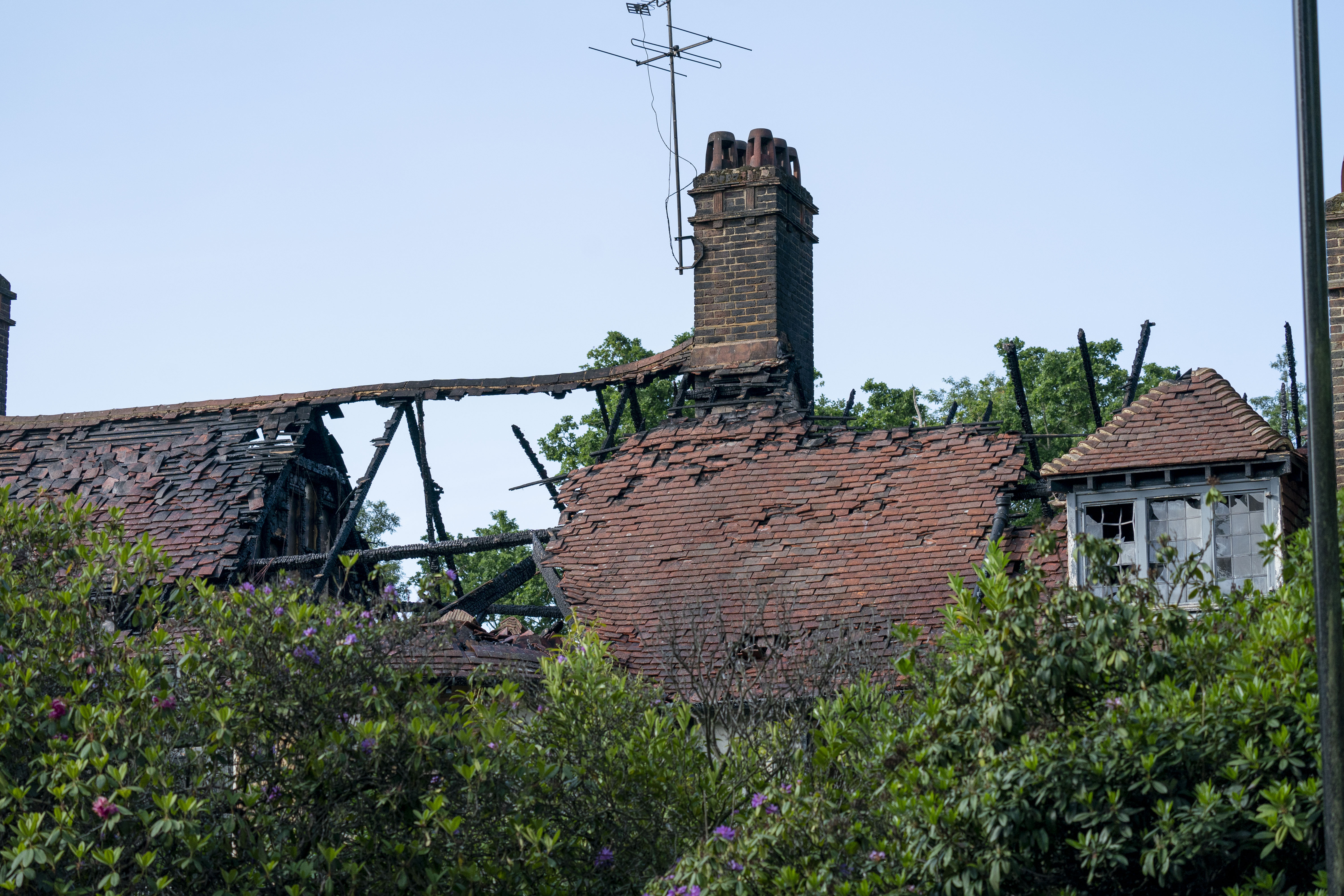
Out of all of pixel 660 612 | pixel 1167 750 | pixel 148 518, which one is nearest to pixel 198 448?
pixel 148 518

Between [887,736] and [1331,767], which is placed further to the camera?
[887,736]

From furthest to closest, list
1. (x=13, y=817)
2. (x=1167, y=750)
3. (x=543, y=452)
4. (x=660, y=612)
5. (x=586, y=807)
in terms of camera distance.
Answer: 1. (x=543, y=452)
2. (x=660, y=612)
3. (x=586, y=807)
4. (x=13, y=817)
5. (x=1167, y=750)

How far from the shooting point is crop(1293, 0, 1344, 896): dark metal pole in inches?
289

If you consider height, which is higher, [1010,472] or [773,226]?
[773,226]

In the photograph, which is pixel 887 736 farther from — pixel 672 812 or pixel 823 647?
pixel 823 647

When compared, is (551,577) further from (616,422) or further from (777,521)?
(616,422)

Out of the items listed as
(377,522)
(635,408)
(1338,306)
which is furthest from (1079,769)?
(377,522)

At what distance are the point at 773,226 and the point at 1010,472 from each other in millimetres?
4821

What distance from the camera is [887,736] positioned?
396 inches

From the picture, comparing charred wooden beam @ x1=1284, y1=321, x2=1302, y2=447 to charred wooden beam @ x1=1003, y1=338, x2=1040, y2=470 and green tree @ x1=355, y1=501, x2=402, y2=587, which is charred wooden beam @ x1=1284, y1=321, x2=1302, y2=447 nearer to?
charred wooden beam @ x1=1003, y1=338, x2=1040, y2=470

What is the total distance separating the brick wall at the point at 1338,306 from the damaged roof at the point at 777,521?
135 inches

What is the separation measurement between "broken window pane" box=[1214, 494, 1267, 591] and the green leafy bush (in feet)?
16.7

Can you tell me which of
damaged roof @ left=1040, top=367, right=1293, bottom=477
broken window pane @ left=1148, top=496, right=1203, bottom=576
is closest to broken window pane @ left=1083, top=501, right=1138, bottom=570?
broken window pane @ left=1148, top=496, right=1203, bottom=576

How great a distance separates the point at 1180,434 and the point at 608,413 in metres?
16.4
